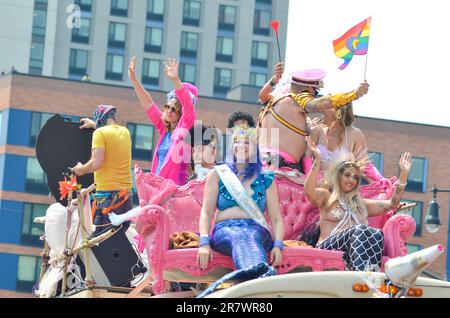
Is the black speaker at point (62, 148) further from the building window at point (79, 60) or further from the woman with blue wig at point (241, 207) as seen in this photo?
the building window at point (79, 60)

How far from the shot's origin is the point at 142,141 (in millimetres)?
68750

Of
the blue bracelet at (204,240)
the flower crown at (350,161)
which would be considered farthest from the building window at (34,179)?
the blue bracelet at (204,240)

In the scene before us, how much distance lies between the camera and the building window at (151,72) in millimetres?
90750

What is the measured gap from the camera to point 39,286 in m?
13.9

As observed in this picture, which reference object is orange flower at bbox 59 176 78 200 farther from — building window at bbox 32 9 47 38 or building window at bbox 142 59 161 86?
building window at bbox 32 9 47 38

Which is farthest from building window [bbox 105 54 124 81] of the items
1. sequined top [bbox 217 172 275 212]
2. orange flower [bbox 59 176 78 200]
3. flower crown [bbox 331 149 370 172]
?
sequined top [bbox 217 172 275 212]

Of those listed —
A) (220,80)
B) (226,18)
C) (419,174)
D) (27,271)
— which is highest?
(226,18)

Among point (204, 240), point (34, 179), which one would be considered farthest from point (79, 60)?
point (204, 240)

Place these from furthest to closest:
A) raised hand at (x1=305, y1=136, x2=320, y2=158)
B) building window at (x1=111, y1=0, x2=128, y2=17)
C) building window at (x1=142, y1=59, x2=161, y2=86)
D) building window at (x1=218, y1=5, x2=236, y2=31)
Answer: building window at (x1=218, y1=5, x2=236, y2=31)
building window at (x1=111, y1=0, x2=128, y2=17)
building window at (x1=142, y1=59, x2=161, y2=86)
raised hand at (x1=305, y1=136, x2=320, y2=158)

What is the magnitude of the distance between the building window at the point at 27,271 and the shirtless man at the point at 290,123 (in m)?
54.1

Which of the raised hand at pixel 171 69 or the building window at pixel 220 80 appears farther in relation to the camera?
the building window at pixel 220 80

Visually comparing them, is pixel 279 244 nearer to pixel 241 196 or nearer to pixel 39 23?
pixel 241 196

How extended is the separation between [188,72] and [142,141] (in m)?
24.2

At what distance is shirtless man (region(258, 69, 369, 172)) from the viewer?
12.4m
